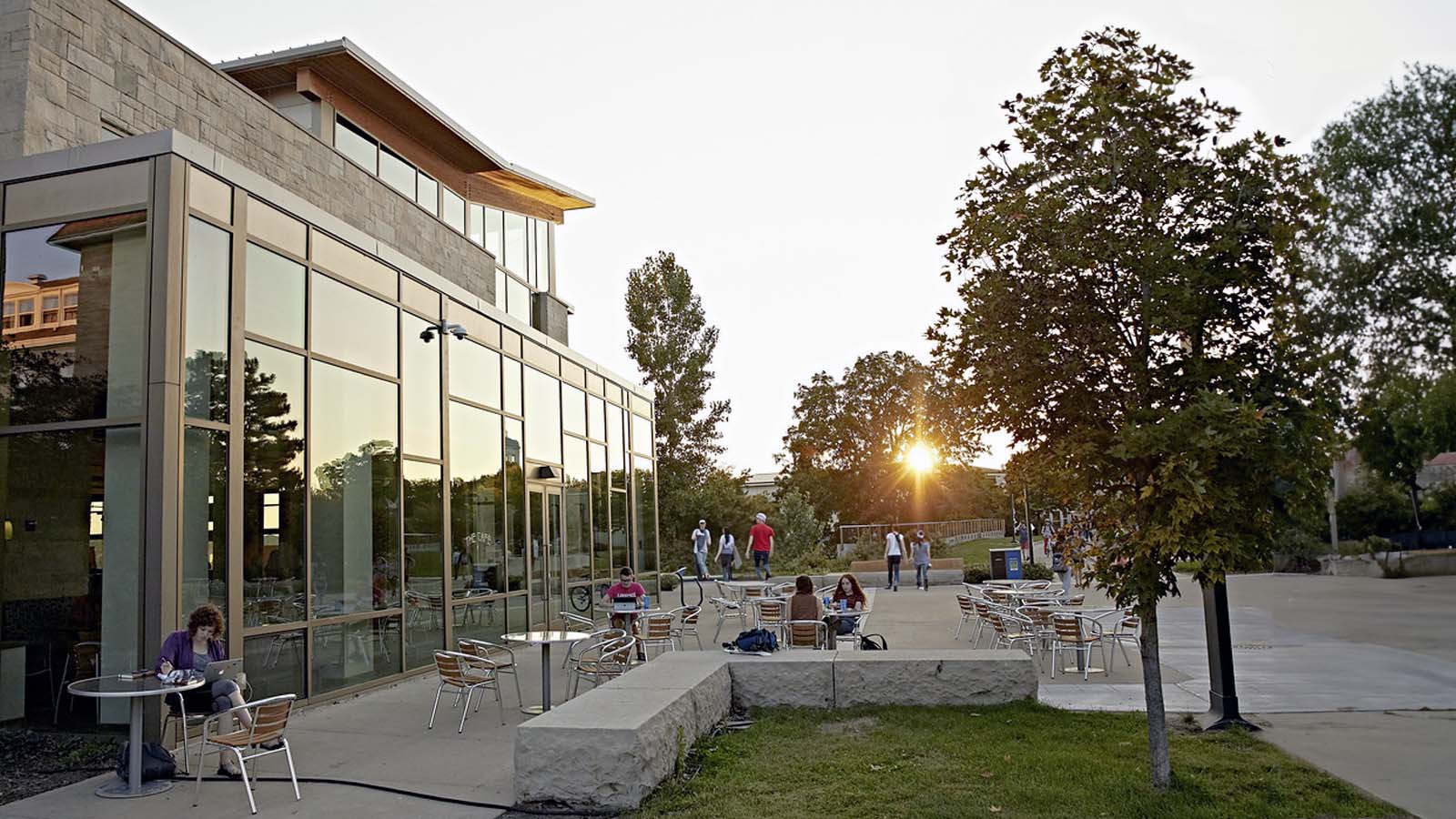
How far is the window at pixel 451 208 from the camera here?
18186 mm

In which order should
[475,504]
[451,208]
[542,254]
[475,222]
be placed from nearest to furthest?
[475,504] → [451,208] → [475,222] → [542,254]

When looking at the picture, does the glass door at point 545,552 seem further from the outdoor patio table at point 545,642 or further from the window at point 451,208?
the outdoor patio table at point 545,642

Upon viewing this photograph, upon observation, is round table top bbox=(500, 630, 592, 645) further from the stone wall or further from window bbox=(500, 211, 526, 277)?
window bbox=(500, 211, 526, 277)

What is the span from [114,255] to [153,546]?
267 centimetres

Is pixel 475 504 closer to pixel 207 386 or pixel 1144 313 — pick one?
pixel 207 386

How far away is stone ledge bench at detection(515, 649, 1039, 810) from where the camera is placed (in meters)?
6.09

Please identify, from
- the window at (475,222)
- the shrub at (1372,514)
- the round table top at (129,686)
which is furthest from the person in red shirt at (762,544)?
the shrub at (1372,514)

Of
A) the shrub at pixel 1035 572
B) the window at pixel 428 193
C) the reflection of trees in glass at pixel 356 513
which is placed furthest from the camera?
the shrub at pixel 1035 572

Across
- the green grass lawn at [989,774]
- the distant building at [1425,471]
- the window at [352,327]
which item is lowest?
the green grass lawn at [989,774]

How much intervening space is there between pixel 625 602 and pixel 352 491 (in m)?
3.66

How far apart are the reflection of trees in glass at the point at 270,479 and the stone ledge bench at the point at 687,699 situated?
3.58 metres

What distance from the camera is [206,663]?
24.7 feet

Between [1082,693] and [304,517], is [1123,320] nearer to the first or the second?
[1082,693]

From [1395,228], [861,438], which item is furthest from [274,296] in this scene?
[861,438]
